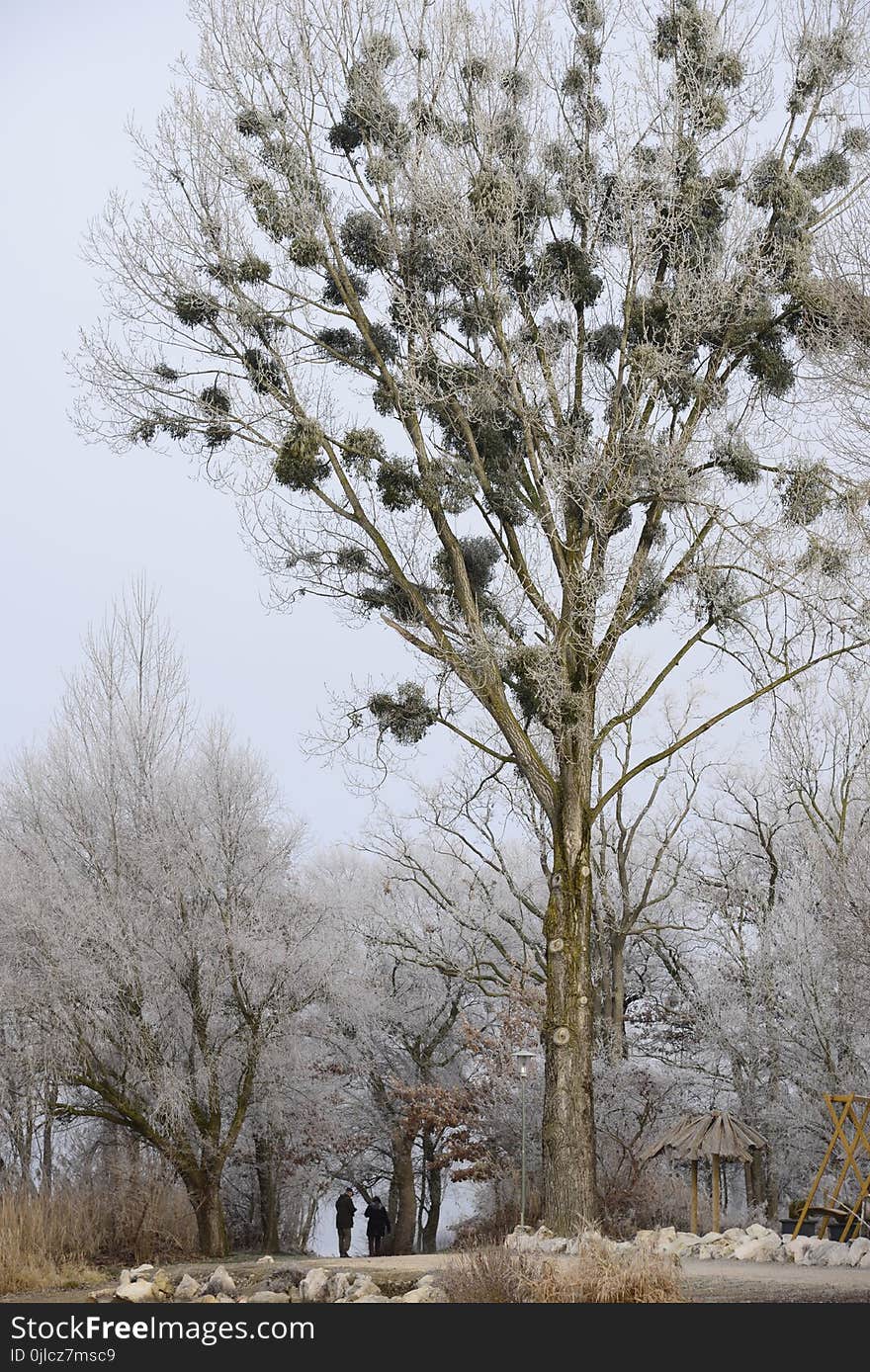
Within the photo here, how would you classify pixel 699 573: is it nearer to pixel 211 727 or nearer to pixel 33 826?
pixel 211 727

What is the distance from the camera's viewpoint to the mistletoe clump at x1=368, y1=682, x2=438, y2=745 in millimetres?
13789

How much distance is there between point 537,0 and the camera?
13.6 m

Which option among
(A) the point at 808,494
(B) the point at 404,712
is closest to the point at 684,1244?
(B) the point at 404,712

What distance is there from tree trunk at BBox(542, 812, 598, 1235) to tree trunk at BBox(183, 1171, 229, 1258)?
5731mm

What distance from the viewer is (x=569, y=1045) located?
1213 centimetres

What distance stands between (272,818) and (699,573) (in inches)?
345

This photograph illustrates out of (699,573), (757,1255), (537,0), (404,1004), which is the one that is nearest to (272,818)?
(404,1004)

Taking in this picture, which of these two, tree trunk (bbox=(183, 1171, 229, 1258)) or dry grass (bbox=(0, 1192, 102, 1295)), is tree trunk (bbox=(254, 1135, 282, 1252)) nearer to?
tree trunk (bbox=(183, 1171, 229, 1258))

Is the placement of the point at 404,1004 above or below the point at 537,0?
below

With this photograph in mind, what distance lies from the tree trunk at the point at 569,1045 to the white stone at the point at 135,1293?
154 inches

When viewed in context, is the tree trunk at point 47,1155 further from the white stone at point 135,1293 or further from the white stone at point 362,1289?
the white stone at point 362,1289

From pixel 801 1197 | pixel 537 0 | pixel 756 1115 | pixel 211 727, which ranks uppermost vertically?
pixel 537 0

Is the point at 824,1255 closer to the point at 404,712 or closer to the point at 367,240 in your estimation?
the point at 404,712

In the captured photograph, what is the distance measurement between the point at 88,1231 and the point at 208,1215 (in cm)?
268
